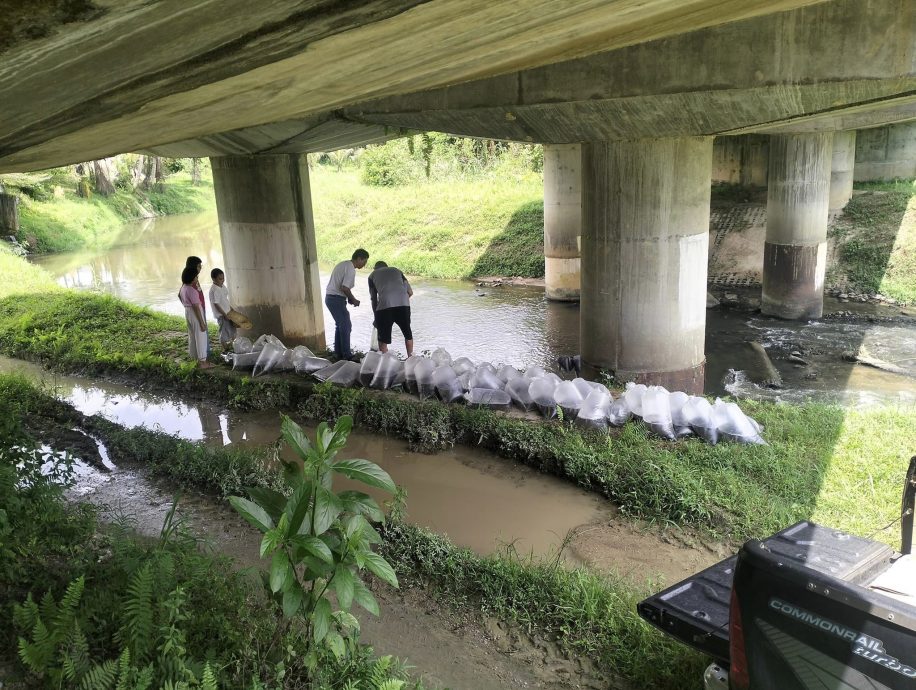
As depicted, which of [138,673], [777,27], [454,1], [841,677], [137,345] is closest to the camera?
[841,677]

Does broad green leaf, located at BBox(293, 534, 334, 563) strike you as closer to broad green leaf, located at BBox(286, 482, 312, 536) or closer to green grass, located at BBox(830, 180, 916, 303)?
broad green leaf, located at BBox(286, 482, 312, 536)

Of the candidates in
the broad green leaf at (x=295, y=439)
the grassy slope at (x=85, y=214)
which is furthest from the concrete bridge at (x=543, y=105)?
the grassy slope at (x=85, y=214)

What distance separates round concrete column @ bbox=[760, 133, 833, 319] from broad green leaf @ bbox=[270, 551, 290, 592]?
1642 cm

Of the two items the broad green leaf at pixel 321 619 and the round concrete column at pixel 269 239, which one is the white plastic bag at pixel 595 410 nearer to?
the broad green leaf at pixel 321 619

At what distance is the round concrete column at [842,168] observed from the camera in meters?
19.3

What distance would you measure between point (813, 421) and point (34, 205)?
36155 millimetres

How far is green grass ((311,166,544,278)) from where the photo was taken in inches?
926

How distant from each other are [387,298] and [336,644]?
7.57m

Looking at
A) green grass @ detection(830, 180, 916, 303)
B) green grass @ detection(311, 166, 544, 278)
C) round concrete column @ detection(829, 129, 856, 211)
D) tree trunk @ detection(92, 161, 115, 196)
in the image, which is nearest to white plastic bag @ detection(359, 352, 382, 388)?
green grass @ detection(311, 166, 544, 278)

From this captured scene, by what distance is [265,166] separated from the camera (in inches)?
519

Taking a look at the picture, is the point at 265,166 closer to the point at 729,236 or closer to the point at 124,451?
the point at 124,451

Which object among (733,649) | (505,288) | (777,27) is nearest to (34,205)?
(505,288)

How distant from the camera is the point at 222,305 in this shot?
11.0 m

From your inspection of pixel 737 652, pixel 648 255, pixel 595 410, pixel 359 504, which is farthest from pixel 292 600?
pixel 648 255
